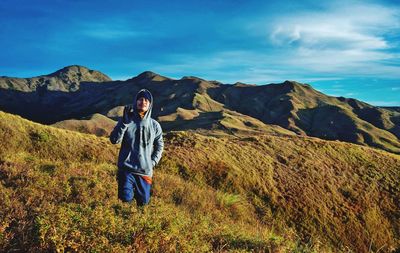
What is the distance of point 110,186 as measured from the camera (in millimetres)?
9664

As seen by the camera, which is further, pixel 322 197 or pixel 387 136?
pixel 387 136

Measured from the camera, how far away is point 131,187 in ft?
25.8

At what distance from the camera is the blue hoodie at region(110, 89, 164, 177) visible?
7.82 m

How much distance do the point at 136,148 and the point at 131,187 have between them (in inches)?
33.3

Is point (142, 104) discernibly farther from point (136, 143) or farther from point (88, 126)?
point (88, 126)

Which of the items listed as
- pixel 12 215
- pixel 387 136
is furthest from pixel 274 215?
pixel 387 136

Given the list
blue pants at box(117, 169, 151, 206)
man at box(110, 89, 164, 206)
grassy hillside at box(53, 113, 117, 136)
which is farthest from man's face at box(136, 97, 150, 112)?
grassy hillside at box(53, 113, 117, 136)

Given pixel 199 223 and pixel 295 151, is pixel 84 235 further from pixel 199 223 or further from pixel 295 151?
pixel 295 151

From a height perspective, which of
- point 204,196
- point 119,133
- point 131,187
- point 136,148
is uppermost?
point 119,133

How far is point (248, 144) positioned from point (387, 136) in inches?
7594

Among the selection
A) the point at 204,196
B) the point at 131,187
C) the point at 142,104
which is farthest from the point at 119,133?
the point at 204,196

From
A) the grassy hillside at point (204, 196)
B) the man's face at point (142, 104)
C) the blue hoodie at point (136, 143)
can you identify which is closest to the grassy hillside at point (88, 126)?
the grassy hillside at point (204, 196)

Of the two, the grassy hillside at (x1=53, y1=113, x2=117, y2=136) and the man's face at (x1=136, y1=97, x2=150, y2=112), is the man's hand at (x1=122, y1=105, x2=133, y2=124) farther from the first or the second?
the grassy hillside at (x1=53, y1=113, x2=117, y2=136)

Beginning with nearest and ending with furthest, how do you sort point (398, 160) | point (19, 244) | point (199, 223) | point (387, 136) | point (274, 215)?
1. point (19, 244)
2. point (199, 223)
3. point (274, 215)
4. point (398, 160)
5. point (387, 136)
